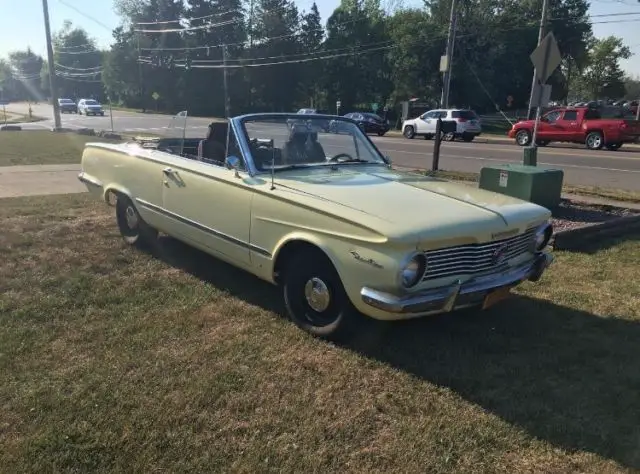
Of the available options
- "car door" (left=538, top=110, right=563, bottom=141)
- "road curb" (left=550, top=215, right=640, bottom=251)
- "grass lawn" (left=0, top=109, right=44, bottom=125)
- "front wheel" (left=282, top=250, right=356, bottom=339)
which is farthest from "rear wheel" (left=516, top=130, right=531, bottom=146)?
"grass lawn" (left=0, top=109, right=44, bottom=125)

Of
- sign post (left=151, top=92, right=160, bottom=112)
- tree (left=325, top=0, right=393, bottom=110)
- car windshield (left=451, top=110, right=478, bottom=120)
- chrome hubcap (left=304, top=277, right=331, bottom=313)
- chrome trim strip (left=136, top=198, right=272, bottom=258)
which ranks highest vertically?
tree (left=325, top=0, right=393, bottom=110)

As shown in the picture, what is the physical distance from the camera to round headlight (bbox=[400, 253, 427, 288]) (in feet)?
10.7

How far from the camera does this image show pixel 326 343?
3.90 meters

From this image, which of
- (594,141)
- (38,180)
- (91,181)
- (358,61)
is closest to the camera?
(91,181)

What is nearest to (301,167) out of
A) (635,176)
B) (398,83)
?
(635,176)

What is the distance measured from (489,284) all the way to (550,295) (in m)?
1.66

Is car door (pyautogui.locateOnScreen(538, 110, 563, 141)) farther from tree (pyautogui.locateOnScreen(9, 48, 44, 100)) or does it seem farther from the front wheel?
tree (pyautogui.locateOnScreen(9, 48, 44, 100))

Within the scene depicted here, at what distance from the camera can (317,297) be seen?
3881 mm

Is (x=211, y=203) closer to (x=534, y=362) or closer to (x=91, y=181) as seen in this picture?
(x=91, y=181)

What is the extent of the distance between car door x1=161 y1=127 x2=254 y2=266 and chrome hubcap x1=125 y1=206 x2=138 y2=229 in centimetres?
86

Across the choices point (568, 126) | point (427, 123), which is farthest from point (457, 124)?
point (568, 126)

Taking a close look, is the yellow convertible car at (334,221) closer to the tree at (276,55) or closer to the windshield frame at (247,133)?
the windshield frame at (247,133)

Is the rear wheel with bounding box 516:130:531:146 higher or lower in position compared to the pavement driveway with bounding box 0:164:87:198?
higher

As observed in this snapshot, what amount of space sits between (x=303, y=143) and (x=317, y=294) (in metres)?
1.56
